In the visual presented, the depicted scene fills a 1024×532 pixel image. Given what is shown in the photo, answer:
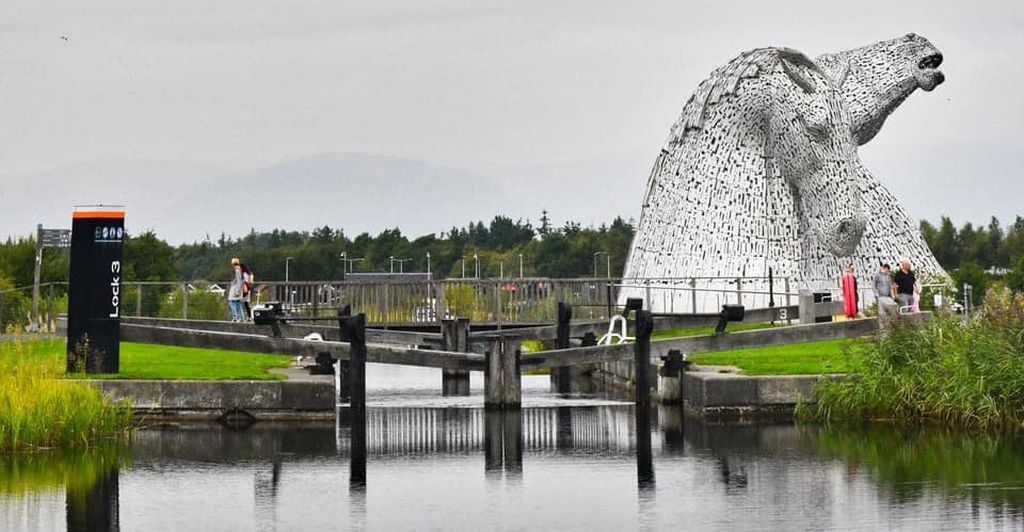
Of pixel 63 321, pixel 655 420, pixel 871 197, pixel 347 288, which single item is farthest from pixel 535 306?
pixel 655 420

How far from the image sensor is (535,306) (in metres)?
48.6

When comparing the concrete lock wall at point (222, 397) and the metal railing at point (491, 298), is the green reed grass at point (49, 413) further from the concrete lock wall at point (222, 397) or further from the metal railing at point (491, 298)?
the metal railing at point (491, 298)

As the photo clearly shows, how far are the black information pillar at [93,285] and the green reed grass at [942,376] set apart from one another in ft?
29.2

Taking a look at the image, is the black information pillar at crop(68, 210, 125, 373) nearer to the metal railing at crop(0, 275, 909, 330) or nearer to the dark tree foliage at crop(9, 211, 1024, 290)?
the metal railing at crop(0, 275, 909, 330)

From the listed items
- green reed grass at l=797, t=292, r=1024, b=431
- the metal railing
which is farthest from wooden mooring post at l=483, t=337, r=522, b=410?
the metal railing

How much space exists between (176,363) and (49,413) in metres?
8.14

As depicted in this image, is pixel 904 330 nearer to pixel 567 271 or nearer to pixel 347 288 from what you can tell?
pixel 347 288

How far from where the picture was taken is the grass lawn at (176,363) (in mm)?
23256

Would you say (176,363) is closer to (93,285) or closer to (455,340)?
(93,285)

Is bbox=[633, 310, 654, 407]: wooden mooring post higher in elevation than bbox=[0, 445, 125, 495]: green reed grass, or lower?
higher

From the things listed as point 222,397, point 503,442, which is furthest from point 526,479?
point 222,397

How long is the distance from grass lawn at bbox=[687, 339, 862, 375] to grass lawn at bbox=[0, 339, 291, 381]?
695 centimetres

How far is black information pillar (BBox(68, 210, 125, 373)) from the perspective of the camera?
74.7ft

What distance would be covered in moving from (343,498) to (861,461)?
531cm
